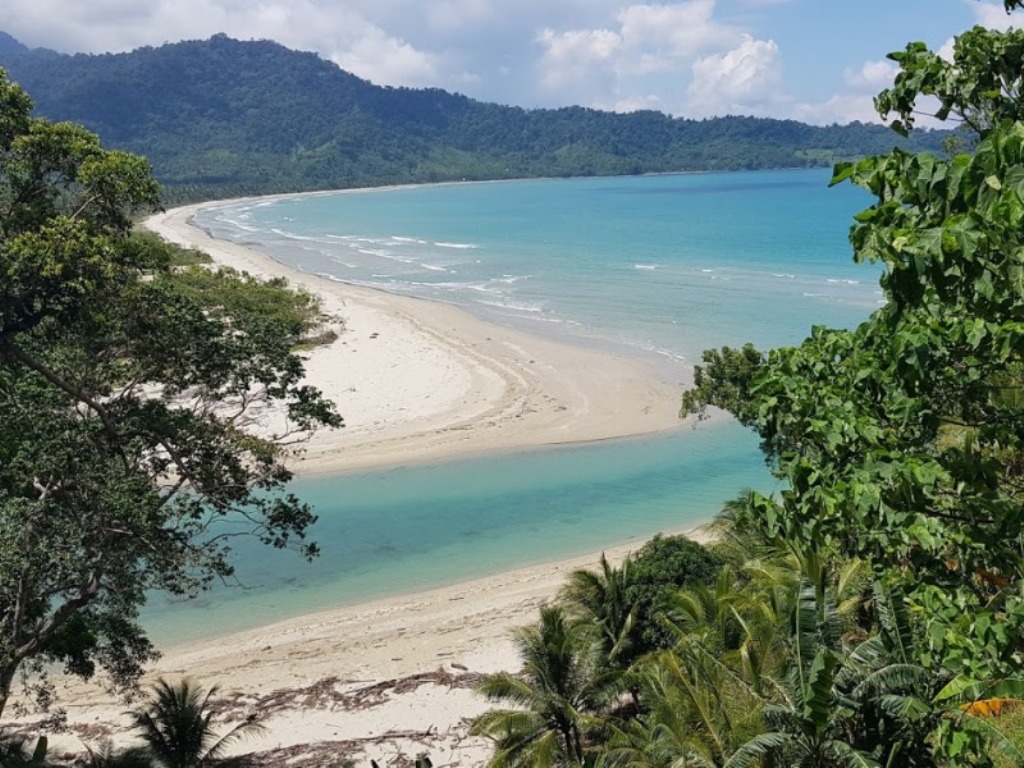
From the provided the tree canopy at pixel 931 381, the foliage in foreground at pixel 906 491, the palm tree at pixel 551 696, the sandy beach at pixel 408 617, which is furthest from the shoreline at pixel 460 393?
the tree canopy at pixel 931 381

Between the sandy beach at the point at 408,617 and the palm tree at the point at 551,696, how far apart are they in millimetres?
2054

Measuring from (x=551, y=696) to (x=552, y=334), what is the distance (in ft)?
113

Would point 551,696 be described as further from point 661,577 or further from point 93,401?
point 93,401

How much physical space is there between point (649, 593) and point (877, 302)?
41266 mm

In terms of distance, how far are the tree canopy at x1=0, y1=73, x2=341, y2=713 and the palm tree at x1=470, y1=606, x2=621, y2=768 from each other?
3.96 meters

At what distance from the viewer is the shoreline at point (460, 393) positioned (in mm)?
29250

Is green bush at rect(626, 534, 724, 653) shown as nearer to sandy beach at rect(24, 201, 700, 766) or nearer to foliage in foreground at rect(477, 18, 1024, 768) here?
sandy beach at rect(24, 201, 700, 766)

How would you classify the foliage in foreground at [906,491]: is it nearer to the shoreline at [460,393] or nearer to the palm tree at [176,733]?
the palm tree at [176,733]

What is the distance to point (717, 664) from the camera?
30.0ft

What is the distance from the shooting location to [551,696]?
460 inches

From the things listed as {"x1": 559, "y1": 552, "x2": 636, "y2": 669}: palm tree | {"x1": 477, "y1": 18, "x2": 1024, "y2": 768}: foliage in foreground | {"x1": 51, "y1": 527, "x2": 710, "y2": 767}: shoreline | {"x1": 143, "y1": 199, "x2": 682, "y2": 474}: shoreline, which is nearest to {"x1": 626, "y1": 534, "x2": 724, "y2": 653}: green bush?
{"x1": 559, "y1": 552, "x2": 636, "y2": 669}: palm tree

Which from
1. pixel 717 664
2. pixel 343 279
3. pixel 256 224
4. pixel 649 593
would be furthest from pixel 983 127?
pixel 256 224

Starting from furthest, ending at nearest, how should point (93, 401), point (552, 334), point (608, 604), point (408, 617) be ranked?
point (552, 334)
point (408, 617)
point (608, 604)
point (93, 401)

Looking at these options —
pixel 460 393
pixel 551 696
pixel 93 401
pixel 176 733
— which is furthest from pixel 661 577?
pixel 460 393
